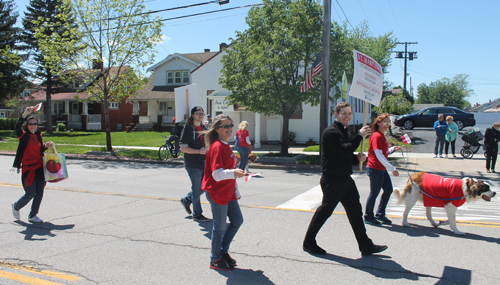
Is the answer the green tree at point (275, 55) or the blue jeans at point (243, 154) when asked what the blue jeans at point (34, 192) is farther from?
the green tree at point (275, 55)

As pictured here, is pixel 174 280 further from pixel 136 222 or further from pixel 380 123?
pixel 380 123

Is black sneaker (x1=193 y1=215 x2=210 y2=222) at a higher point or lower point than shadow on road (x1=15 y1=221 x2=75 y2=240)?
higher

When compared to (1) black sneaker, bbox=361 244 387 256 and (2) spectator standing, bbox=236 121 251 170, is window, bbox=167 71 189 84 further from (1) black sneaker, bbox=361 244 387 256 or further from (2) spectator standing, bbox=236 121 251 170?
(1) black sneaker, bbox=361 244 387 256

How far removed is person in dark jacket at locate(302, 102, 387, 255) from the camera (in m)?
4.41

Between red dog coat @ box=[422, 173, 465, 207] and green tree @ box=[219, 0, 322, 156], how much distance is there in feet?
33.9

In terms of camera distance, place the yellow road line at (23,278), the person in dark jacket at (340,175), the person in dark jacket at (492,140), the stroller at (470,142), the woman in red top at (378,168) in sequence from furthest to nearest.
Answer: the stroller at (470,142), the person in dark jacket at (492,140), the woman in red top at (378,168), the person in dark jacket at (340,175), the yellow road line at (23,278)

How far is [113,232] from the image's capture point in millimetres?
5770

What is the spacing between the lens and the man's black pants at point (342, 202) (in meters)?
4.54

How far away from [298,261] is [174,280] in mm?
1478

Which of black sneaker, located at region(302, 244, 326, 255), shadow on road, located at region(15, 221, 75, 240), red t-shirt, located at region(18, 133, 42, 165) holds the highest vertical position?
red t-shirt, located at region(18, 133, 42, 165)

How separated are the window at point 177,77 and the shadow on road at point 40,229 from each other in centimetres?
3000

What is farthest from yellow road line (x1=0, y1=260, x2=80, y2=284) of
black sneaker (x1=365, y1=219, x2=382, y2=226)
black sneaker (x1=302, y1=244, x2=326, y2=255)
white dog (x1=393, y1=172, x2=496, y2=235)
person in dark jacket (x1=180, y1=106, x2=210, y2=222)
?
white dog (x1=393, y1=172, x2=496, y2=235)

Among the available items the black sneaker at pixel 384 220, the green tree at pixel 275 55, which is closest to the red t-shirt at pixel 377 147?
the black sneaker at pixel 384 220

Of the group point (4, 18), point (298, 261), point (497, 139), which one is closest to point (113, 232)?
point (298, 261)
